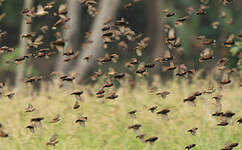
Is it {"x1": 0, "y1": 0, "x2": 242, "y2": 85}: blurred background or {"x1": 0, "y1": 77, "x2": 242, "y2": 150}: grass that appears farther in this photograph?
{"x1": 0, "y1": 0, "x2": 242, "y2": 85}: blurred background

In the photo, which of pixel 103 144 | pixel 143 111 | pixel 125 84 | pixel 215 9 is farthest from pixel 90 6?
pixel 215 9

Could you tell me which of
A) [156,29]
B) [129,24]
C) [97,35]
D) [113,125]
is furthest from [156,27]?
[113,125]

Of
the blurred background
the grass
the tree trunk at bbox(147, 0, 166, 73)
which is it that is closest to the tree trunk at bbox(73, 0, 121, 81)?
the blurred background

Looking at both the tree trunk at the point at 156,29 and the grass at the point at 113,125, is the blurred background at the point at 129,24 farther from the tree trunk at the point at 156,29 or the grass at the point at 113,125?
the grass at the point at 113,125

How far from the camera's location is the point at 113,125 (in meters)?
7.21

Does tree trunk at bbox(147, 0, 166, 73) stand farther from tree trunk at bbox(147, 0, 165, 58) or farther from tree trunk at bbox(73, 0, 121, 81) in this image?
tree trunk at bbox(73, 0, 121, 81)

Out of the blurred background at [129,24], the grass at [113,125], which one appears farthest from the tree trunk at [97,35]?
the grass at [113,125]

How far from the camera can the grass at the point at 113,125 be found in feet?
21.1

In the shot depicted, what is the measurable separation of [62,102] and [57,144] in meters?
2.47

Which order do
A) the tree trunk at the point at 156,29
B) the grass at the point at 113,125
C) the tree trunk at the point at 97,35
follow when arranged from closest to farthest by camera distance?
the grass at the point at 113,125 → the tree trunk at the point at 97,35 → the tree trunk at the point at 156,29

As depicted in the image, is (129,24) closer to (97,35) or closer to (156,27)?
(156,27)

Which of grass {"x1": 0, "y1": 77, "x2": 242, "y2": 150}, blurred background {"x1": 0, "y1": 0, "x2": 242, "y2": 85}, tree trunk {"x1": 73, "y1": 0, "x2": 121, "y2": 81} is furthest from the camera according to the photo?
blurred background {"x1": 0, "y1": 0, "x2": 242, "y2": 85}

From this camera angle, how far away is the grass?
644 centimetres

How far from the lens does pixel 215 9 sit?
19578mm
